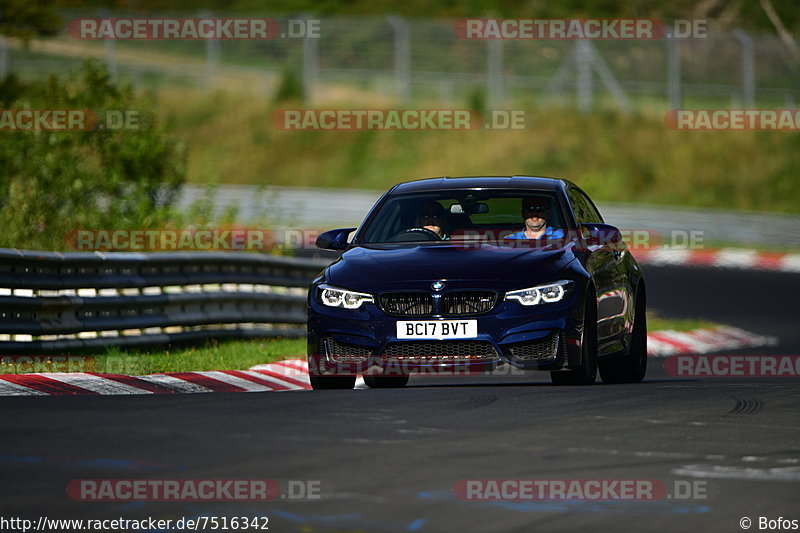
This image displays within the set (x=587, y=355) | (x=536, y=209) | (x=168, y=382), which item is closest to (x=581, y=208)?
(x=536, y=209)

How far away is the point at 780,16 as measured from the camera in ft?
192

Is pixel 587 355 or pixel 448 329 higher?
pixel 448 329

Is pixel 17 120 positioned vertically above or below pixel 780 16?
below

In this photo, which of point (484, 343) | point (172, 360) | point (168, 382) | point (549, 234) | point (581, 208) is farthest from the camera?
point (172, 360)

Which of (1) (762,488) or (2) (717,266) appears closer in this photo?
(1) (762,488)

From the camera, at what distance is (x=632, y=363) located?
12.5 m

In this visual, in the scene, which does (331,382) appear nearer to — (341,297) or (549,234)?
(341,297)

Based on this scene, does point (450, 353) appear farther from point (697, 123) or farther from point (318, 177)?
point (318, 177)

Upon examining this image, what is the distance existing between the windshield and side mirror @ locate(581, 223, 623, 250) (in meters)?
0.23

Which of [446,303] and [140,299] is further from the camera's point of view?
[140,299]

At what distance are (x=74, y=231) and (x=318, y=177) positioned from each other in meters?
27.4

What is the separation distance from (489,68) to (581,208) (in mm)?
31155

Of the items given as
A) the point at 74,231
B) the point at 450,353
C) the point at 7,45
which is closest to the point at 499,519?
the point at 450,353

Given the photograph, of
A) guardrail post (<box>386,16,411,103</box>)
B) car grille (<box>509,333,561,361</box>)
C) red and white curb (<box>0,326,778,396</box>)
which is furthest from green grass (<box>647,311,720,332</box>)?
guardrail post (<box>386,16,411,103</box>)
